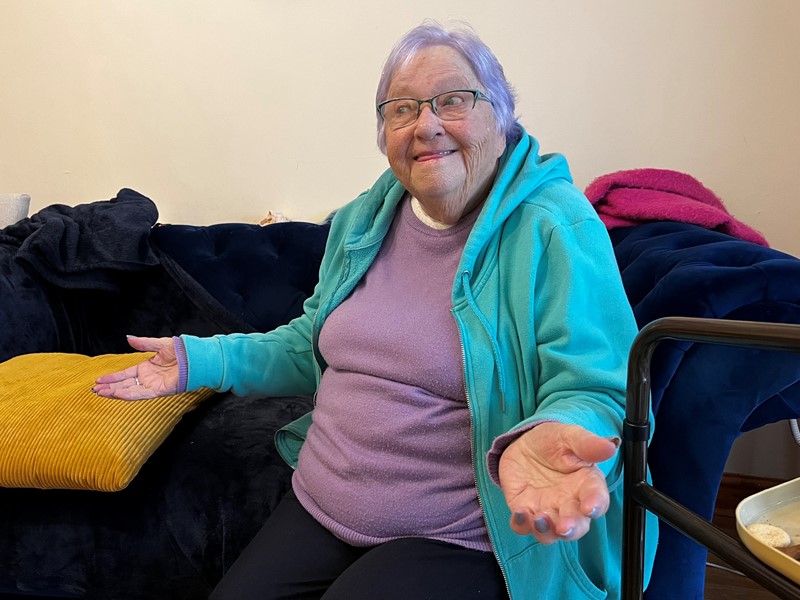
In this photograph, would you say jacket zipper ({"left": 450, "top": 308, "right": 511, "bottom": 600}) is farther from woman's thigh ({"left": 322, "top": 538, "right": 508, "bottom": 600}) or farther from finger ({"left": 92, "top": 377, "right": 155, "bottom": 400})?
finger ({"left": 92, "top": 377, "right": 155, "bottom": 400})

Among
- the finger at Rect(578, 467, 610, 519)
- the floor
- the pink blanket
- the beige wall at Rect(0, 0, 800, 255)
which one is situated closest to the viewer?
the finger at Rect(578, 467, 610, 519)

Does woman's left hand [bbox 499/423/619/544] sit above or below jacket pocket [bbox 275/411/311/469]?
above

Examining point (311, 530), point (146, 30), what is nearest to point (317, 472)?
point (311, 530)

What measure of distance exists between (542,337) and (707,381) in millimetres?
280

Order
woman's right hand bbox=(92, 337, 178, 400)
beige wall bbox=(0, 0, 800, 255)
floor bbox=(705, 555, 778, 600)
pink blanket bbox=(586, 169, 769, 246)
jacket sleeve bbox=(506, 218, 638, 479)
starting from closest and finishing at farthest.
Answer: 1. jacket sleeve bbox=(506, 218, 638, 479)
2. woman's right hand bbox=(92, 337, 178, 400)
3. pink blanket bbox=(586, 169, 769, 246)
4. floor bbox=(705, 555, 778, 600)
5. beige wall bbox=(0, 0, 800, 255)

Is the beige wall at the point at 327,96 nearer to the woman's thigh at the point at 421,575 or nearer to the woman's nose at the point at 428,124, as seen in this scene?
the woman's nose at the point at 428,124

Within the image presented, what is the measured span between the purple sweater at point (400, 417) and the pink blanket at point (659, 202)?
64cm

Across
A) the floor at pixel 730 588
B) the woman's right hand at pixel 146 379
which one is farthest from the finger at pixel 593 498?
the floor at pixel 730 588

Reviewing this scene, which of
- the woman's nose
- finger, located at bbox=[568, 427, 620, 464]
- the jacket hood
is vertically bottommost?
finger, located at bbox=[568, 427, 620, 464]

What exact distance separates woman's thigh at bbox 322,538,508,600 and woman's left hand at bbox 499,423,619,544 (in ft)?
0.76

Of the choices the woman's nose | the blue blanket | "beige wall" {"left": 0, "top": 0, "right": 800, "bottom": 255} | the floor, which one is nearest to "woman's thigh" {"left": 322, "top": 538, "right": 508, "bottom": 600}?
the blue blanket

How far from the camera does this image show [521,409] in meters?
0.92

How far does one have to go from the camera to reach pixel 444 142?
0.99m

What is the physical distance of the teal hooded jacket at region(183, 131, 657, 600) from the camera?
832 mm
